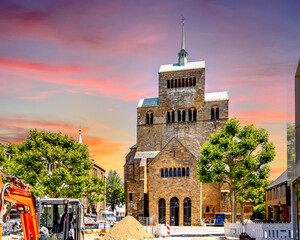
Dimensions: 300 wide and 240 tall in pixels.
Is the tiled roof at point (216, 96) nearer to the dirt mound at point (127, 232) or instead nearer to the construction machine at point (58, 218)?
the dirt mound at point (127, 232)

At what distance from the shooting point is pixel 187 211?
55656 millimetres

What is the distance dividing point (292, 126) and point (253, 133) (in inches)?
948

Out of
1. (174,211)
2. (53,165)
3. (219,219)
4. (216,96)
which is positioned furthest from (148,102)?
(53,165)

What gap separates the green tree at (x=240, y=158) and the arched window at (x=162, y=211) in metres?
21.0

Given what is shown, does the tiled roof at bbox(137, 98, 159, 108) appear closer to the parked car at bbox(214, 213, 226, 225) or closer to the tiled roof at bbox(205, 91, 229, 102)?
the tiled roof at bbox(205, 91, 229, 102)

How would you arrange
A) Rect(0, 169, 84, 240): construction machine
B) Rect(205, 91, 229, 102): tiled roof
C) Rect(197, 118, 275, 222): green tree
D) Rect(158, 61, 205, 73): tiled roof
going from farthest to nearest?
Rect(158, 61, 205, 73): tiled roof, Rect(205, 91, 229, 102): tiled roof, Rect(197, 118, 275, 222): green tree, Rect(0, 169, 84, 240): construction machine

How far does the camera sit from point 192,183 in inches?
2208

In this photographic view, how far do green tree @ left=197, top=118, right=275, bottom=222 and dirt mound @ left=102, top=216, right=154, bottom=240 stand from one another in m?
8.40

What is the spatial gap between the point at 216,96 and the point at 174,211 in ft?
77.3

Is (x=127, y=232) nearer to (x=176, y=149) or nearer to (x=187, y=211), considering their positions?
(x=187, y=211)

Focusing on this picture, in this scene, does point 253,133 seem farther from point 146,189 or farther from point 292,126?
point 146,189

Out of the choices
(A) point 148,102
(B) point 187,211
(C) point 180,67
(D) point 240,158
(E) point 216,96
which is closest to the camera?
(D) point 240,158

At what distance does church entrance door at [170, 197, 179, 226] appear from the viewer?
55.7 metres

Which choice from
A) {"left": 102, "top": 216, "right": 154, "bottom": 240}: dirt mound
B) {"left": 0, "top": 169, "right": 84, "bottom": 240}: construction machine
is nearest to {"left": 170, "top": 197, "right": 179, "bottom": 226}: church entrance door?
{"left": 102, "top": 216, "right": 154, "bottom": 240}: dirt mound
